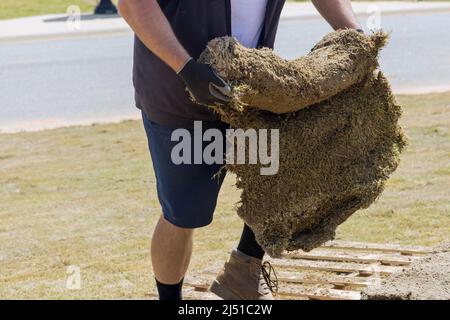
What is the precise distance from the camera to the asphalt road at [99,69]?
12.4m

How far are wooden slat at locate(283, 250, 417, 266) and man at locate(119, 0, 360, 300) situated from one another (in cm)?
121

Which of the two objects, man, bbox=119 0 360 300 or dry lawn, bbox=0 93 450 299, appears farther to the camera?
dry lawn, bbox=0 93 450 299

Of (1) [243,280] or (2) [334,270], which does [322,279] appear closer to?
(2) [334,270]

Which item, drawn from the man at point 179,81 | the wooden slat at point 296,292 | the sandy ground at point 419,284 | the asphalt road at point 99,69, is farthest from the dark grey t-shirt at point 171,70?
the asphalt road at point 99,69

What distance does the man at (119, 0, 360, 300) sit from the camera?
3758 millimetres

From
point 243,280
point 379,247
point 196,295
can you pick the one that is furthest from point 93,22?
point 243,280

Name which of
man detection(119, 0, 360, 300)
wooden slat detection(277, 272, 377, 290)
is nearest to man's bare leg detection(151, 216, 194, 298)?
man detection(119, 0, 360, 300)

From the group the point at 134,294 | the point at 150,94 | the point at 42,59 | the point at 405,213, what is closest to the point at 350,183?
the point at 150,94

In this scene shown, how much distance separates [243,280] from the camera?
4500mm

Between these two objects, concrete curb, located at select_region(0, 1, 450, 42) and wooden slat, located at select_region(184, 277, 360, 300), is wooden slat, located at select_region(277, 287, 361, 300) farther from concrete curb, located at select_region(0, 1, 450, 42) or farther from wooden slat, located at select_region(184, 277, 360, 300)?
concrete curb, located at select_region(0, 1, 450, 42)

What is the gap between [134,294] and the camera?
5.19m

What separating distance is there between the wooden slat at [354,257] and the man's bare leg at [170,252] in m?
1.10
